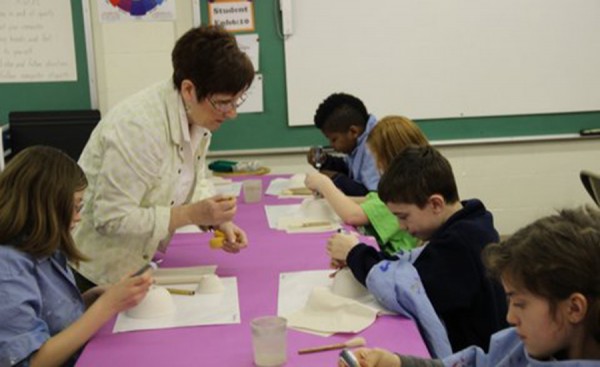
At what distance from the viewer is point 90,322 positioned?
1.52 meters

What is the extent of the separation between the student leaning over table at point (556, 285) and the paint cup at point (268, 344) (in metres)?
0.47

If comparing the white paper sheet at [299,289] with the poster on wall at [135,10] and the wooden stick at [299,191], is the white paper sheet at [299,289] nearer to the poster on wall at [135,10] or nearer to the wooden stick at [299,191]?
the wooden stick at [299,191]

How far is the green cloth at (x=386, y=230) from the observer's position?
2.47 meters

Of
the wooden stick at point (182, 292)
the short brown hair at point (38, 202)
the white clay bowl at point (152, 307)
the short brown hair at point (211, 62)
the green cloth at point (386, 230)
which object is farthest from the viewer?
the green cloth at point (386, 230)

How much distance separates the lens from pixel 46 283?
1617 mm

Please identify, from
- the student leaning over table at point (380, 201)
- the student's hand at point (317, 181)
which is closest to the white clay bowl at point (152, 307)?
the student leaning over table at point (380, 201)

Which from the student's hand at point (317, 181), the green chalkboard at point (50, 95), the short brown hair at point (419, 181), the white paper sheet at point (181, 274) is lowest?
the white paper sheet at point (181, 274)

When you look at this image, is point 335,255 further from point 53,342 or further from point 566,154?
point 566,154

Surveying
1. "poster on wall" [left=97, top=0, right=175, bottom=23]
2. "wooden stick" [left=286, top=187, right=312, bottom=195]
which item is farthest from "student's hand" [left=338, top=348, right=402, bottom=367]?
"poster on wall" [left=97, top=0, right=175, bottom=23]

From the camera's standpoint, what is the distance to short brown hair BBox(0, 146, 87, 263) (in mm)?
1579

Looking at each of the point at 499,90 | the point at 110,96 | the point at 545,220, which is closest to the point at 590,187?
the point at 499,90

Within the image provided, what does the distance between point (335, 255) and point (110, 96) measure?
3.07 metres

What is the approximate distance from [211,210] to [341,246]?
394mm

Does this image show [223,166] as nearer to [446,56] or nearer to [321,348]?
[446,56]
